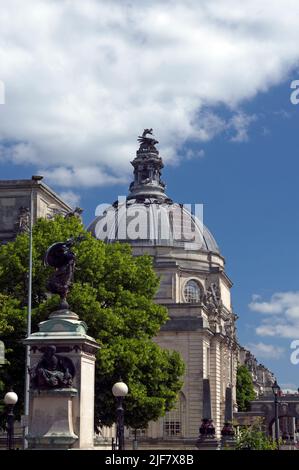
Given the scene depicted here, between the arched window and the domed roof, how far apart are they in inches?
181

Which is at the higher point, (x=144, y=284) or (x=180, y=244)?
(x=180, y=244)

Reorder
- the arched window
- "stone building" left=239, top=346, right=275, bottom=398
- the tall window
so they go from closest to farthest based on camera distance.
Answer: the tall window < the arched window < "stone building" left=239, top=346, right=275, bottom=398

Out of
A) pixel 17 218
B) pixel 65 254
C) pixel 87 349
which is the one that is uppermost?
pixel 17 218

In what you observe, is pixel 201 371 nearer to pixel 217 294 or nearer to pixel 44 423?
pixel 217 294

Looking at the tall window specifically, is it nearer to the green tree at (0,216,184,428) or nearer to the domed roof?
the domed roof

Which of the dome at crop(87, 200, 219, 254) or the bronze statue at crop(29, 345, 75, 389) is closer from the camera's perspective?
the bronze statue at crop(29, 345, 75, 389)

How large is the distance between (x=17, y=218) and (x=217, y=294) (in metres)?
41.7

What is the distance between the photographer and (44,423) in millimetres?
25250

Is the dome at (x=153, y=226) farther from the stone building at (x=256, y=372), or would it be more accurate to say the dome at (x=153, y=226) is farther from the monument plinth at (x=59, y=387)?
the monument plinth at (x=59, y=387)

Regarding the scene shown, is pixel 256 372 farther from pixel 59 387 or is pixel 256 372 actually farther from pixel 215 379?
pixel 59 387

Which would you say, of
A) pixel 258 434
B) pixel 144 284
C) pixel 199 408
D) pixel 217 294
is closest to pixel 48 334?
pixel 258 434

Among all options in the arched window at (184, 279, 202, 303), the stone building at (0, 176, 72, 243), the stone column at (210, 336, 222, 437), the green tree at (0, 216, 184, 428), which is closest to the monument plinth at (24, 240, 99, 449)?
the green tree at (0, 216, 184, 428)

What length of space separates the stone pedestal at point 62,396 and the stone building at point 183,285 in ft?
165

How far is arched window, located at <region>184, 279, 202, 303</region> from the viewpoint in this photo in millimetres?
104500
